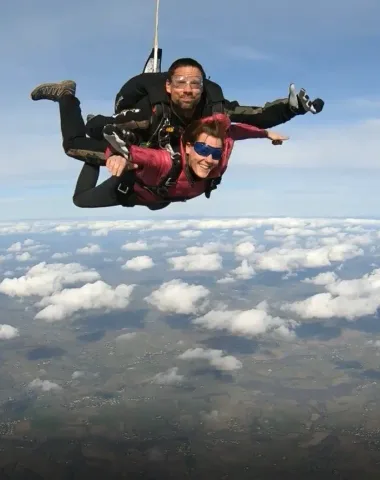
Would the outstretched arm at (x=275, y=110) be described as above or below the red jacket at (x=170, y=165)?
above

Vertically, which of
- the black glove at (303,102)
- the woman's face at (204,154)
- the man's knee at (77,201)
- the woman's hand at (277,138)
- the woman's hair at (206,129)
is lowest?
the man's knee at (77,201)

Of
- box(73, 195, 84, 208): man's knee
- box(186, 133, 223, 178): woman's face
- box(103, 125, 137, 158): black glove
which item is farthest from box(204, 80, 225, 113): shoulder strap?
box(73, 195, 84, 208): man's knee

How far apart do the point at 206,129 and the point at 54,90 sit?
1797mm

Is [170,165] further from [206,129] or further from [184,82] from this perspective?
[184,82]

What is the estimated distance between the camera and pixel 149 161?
336cm

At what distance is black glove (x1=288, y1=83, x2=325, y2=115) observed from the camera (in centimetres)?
383

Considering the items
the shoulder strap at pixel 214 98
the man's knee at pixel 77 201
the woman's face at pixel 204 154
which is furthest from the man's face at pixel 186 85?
the man's knee at pixel 77 201

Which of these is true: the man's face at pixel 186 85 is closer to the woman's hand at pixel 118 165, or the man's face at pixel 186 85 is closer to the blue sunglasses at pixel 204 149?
the blue sunglasses at pixel 204 149

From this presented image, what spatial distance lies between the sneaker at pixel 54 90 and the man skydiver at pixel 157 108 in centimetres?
6

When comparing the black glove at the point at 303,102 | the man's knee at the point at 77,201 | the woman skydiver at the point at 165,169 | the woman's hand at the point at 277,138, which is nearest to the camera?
the woman skydiver at the point at 165,169

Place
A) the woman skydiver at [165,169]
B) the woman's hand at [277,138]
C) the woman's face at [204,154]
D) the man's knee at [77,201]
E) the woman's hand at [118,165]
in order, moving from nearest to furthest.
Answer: the woman's hand at [118,165] < the woman skydiver at [165,169] < the woman's face at [204,154] < the man's knee at [77,201] < the woman's hand at [277,138]

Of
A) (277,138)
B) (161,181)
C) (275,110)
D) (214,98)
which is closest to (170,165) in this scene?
(161,181)

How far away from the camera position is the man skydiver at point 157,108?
364cm

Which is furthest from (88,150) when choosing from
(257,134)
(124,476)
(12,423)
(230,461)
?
(12,423)
